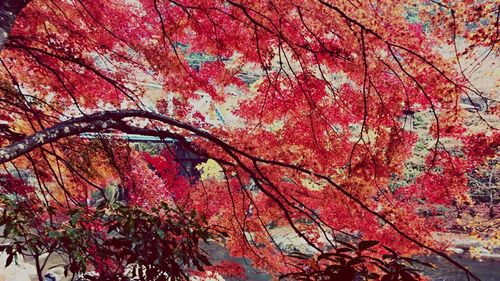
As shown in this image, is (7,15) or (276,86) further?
(276,86)

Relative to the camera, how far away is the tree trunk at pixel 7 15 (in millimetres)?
1923

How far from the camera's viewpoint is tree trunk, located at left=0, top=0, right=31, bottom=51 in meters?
1.92

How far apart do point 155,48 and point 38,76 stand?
199 centimetres

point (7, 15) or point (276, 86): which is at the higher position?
point (276, 86)

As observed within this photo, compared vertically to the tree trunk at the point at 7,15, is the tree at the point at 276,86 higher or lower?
higher

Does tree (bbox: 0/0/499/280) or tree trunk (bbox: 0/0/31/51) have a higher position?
tree (bbox: 0/0/499/280)

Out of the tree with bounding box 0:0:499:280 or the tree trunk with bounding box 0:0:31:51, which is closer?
the tree trunk with bounding box 0:0:31:51

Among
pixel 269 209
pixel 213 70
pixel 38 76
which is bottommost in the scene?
pixel 269 209

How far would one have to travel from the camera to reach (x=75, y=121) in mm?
1995

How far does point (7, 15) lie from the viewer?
1.95m

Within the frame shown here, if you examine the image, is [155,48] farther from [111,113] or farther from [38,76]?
[111,113]

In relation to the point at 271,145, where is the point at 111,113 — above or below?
below

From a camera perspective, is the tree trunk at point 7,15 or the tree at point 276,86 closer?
the tree trunk at point 7,15

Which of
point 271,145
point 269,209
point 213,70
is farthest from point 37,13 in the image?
point 269,209
